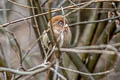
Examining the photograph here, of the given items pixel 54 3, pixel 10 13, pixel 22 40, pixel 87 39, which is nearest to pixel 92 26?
pixel 87 39

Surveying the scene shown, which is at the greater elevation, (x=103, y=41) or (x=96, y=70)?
(x=103, y=41)

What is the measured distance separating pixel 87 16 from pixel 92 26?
1.17 feet

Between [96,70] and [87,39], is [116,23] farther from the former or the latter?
[96,70]

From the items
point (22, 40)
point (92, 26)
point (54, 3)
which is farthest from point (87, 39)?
point (22, 40)

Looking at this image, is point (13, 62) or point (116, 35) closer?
point (116, 35)

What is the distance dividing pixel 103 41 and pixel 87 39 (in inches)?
6.1

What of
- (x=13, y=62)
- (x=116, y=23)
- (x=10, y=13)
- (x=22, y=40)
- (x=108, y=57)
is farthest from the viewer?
(x=22, y=40)

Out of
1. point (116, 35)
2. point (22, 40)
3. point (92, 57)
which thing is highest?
point (116, 35)

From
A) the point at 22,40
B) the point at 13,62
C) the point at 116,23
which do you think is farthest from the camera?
the point at 22,40

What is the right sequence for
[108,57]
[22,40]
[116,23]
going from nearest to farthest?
1. [116,23]
2. [108,57]
3. [22,40]

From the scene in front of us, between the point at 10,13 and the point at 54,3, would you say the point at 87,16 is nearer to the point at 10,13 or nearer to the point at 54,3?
the point at 54,3

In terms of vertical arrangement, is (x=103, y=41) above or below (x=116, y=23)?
below

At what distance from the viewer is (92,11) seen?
10.8 ft

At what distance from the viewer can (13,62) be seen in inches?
129
